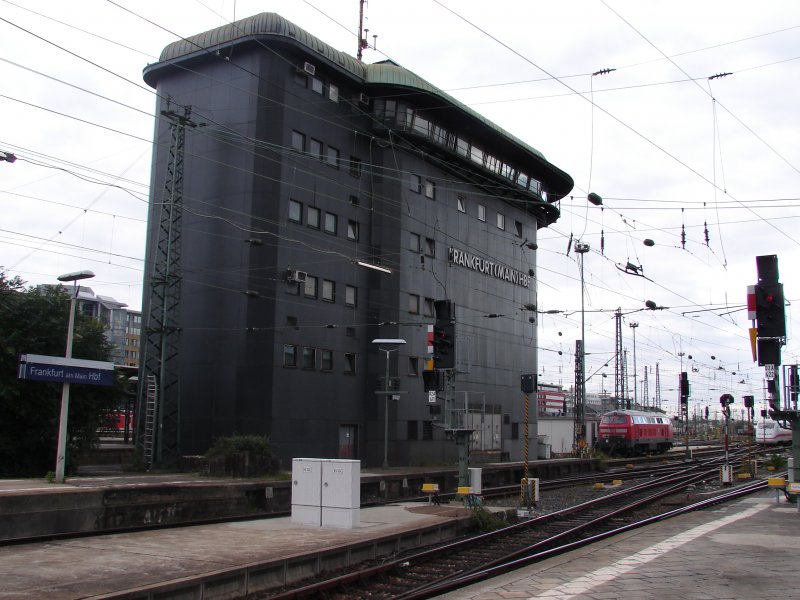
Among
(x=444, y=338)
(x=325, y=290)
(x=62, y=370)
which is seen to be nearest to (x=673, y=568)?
(x=444, y=338)

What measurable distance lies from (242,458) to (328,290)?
10.6 metres

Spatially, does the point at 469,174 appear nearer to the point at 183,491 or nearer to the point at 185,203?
the point at 185,203

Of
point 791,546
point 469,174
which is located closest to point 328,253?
point 469,174

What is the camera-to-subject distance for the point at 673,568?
1155 centimetres

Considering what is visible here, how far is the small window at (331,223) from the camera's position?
33.8 m

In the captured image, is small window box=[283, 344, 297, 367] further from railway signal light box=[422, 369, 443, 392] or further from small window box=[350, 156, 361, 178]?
railway signal light box=[422, 369, 443, 392]

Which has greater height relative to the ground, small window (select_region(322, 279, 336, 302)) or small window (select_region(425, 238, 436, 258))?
small window (select_region(425, 238, 436, 258))

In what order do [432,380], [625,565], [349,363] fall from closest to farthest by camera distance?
[625,565], [432,380], [349,363]

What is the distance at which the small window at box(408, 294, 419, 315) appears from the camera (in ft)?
121

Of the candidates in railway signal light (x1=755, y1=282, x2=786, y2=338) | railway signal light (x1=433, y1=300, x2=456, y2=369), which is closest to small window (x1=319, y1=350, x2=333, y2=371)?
railway signal light (x1=433, y1=300, x2=456, y2=369)

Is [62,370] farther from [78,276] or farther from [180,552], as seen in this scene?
[180,552]

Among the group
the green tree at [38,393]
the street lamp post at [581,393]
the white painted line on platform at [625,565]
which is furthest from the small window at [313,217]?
the white painted line on platform at [625,565]

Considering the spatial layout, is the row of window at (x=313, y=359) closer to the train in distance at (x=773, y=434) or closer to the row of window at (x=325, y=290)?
the row of window at (x=325, y=290)

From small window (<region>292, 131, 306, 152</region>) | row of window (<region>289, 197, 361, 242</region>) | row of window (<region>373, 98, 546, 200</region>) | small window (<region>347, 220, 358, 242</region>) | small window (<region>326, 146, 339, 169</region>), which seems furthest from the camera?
row of window (<region>373, 98, 546, 200</region>)
